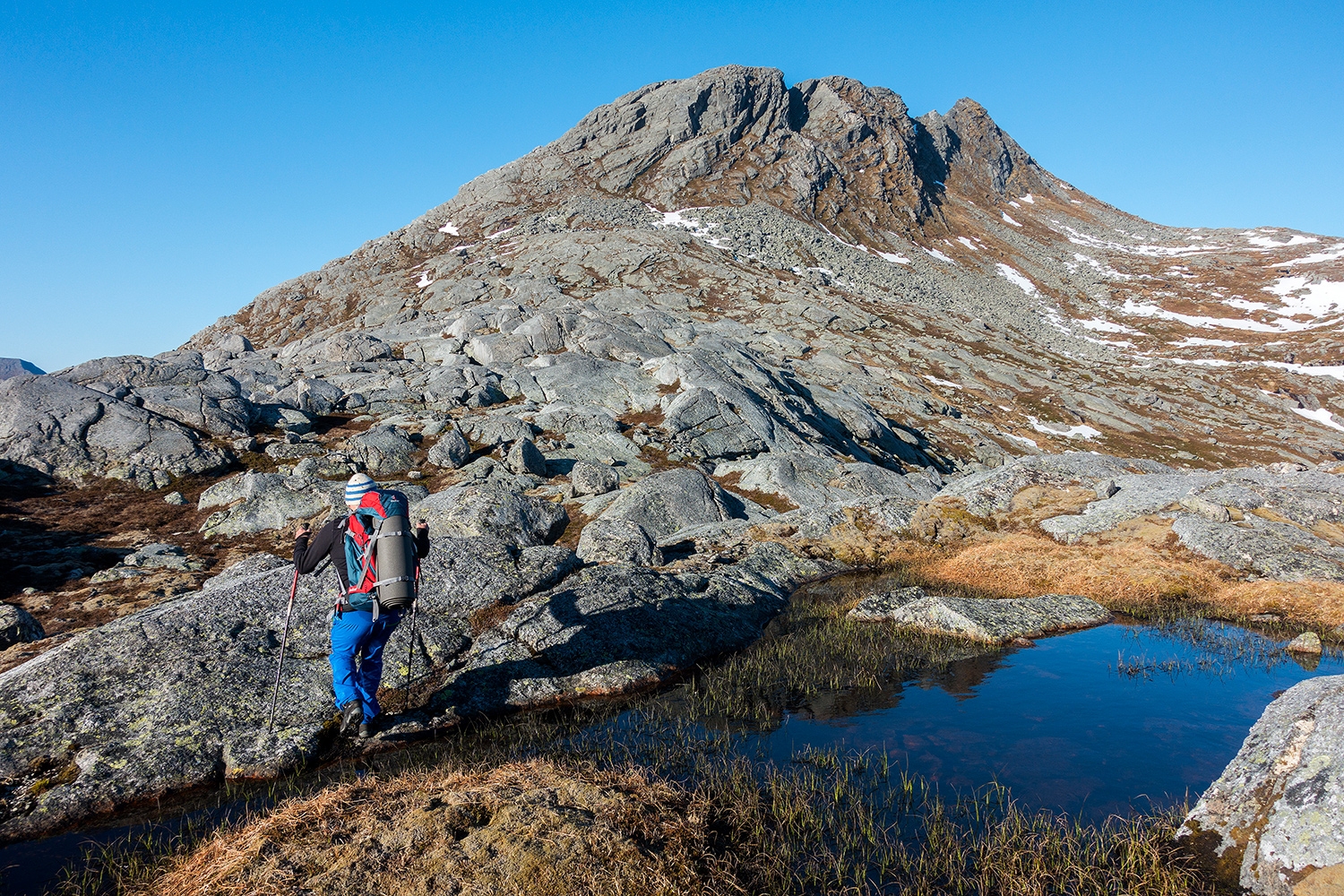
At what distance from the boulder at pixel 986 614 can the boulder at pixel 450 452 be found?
28.1 meters

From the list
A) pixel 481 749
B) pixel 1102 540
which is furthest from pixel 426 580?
pixel 1102 540

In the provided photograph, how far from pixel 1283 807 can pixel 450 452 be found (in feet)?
127

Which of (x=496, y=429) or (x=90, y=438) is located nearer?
(x=90, y=438)

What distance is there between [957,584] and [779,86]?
207080mm

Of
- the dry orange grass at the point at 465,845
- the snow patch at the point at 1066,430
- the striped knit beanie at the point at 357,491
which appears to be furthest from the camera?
the snow patch at the point at 1066,430

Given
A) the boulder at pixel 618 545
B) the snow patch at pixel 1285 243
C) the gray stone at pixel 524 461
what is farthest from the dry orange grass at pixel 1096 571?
the snow patch at pixel 1285 243

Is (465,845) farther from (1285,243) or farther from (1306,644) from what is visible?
(1285,243)

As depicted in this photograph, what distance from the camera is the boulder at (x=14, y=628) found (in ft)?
53.1

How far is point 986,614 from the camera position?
717 inches

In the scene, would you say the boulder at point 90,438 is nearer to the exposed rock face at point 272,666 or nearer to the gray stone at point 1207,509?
the exposed rock face at point 272,666

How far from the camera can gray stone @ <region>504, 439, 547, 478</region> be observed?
38250mm

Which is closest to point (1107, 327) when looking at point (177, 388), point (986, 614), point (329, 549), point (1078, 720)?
point (986, 614)

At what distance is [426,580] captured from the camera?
15.9 meters

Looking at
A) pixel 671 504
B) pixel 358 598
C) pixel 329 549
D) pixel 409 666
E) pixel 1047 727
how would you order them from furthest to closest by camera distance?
pixel 671 504
pixel 409 666
pixel 1047 727
pixel 329 549
pixel 358 598
